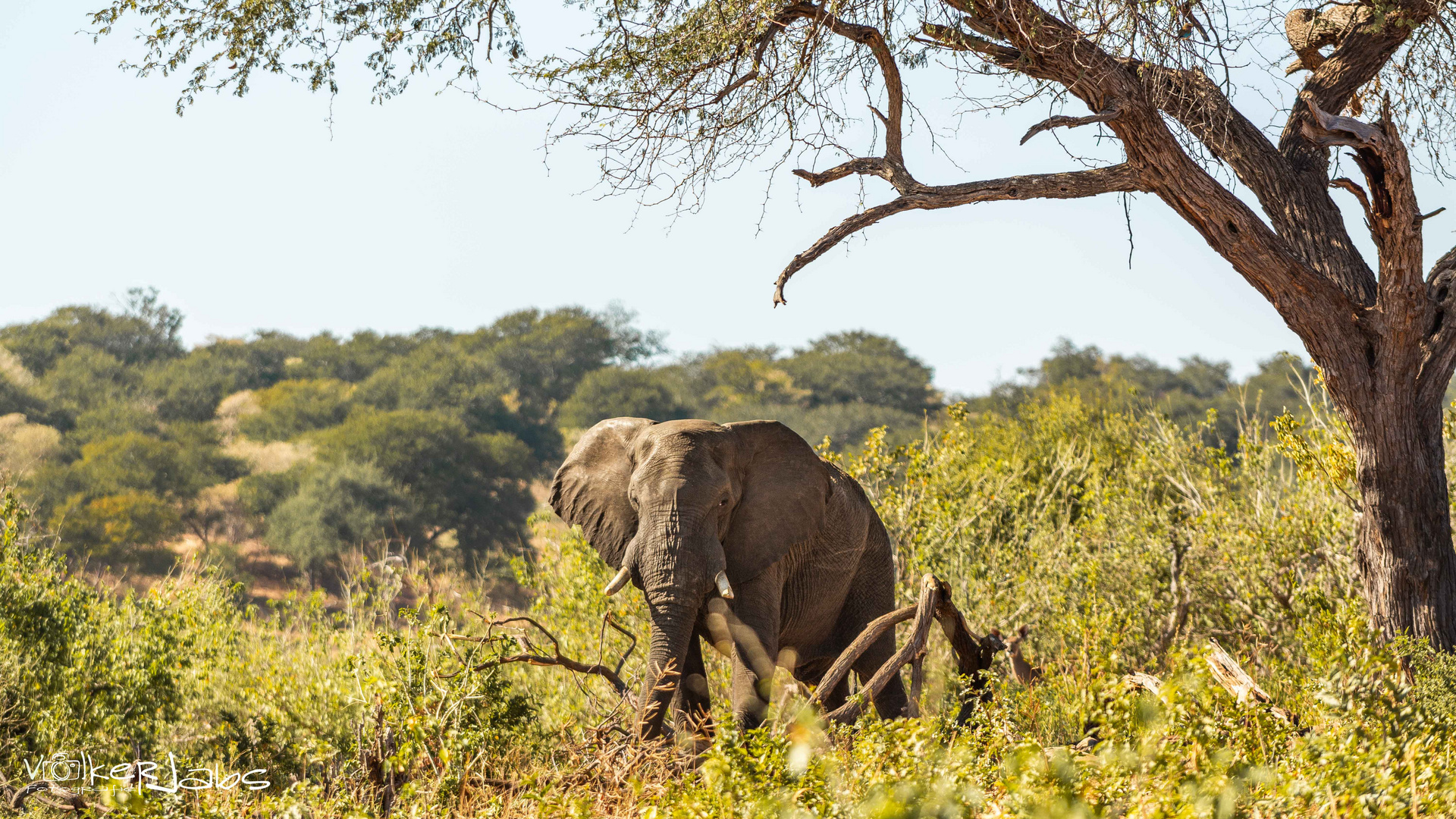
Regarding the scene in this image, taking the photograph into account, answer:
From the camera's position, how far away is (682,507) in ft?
21.0

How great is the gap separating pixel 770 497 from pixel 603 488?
38.4 inches

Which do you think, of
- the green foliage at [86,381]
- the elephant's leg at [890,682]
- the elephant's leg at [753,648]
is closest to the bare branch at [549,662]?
the elephant's leg at [753,648]

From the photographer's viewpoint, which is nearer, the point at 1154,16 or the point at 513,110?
the point at 1154,16

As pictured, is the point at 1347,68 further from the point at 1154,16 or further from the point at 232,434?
the point at 232,434

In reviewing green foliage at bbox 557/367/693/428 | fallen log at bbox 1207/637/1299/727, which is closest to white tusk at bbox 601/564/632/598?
fallen log at bbox 1207/637/1299/727

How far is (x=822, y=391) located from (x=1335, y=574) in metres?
39.0

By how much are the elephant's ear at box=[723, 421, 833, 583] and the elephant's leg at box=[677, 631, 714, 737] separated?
0.56 m

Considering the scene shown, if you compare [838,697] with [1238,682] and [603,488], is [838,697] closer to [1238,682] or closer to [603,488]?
[603,488]

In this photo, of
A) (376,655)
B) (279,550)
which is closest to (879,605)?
(376,655)

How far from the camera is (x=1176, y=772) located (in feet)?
12.0

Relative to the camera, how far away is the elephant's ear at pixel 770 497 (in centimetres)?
682

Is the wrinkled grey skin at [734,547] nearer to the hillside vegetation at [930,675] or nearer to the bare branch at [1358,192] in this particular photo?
the hillside vegetation at [930,675]

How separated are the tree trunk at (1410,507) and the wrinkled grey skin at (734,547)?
282cm

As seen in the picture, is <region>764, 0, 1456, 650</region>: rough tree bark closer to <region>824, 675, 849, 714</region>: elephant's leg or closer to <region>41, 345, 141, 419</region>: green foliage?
<region>824, 675, 849, 714</region>: elephant's leg
